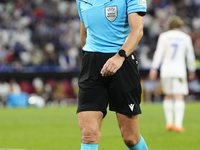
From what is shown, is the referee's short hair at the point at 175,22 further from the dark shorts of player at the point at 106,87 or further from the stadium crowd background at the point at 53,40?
the stadium crowd background at the point at 53,40

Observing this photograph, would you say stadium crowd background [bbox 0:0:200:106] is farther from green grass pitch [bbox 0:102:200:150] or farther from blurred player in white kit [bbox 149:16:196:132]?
blurred player in white kit [bbox 149:16:196:132]

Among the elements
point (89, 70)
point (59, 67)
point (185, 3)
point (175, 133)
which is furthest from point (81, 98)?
point (185, 3)

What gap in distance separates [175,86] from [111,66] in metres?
5.45

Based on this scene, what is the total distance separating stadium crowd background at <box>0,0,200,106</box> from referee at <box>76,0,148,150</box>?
676 inches

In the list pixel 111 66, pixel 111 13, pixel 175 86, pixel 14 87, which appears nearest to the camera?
pixel 111 66

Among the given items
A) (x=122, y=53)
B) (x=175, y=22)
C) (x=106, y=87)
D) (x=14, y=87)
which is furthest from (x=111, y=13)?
(x=14, y=87)

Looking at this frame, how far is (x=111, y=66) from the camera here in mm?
3500

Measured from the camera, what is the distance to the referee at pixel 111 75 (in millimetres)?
3684

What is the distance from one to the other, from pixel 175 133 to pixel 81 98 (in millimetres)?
4779

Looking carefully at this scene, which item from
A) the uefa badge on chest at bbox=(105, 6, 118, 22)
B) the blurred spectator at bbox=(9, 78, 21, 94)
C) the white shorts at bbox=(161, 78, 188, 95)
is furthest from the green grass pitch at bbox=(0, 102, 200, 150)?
the blurred spectator at bbox=(9, 78, 21, 94)

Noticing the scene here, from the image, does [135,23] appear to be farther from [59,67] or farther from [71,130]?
[59,67]

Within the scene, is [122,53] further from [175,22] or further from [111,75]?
[175,22]

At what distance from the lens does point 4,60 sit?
70.5 feet

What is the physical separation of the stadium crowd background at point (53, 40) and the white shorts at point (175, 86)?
1287cm
